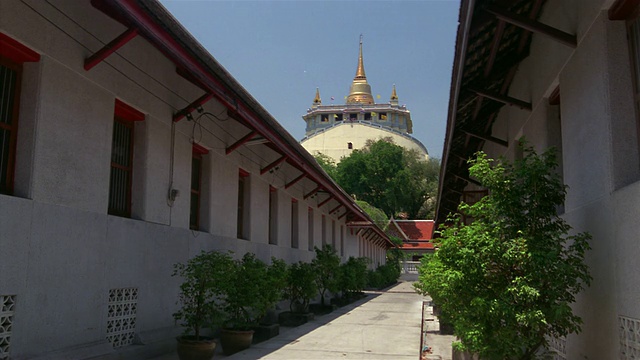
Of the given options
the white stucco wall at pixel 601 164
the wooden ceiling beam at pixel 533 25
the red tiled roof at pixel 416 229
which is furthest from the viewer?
the red tiled roof at pixel 416 229

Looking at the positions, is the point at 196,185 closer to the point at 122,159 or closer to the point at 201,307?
the point at 122,159

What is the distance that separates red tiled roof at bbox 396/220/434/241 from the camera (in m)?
60.0

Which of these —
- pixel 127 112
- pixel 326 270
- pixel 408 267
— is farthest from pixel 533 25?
pixel 408 267

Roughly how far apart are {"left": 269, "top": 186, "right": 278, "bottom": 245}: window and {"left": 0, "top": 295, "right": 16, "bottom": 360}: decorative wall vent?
10222 mm

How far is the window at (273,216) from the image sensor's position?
1598 centimetres

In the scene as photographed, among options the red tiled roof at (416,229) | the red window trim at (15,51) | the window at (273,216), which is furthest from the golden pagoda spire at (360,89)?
the red window trim at (15,51)

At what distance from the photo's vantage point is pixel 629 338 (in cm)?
467

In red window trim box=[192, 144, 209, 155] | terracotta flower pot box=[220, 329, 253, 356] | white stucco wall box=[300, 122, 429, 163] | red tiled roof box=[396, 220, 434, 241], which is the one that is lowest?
terracotta flower pot box=[220, 329, 253, 356]

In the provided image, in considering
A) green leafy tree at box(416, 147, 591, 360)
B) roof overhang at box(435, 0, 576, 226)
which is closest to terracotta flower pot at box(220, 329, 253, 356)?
green leafy tree at box(416, 147, 591, 360)

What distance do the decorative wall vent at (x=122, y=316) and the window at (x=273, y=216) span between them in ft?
25.6

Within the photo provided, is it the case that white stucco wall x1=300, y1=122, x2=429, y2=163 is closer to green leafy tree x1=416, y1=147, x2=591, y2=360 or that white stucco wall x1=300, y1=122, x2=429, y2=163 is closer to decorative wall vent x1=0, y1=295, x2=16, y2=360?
green leafy tree x1=416, y1=147, x2=591, y2=360

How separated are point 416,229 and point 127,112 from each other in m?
54.4

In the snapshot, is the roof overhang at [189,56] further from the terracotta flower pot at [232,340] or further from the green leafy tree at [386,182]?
the green leafy tree at [386,182]

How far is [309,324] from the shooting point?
46.2 feet
